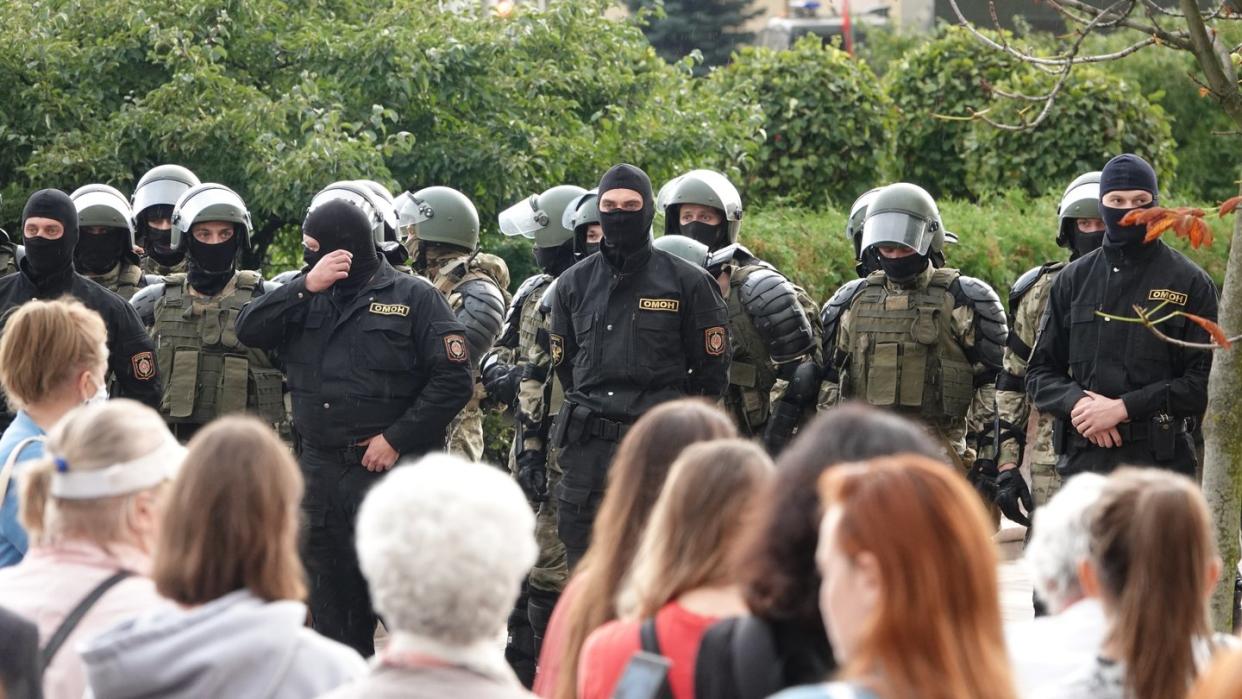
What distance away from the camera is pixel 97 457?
382 centimetres

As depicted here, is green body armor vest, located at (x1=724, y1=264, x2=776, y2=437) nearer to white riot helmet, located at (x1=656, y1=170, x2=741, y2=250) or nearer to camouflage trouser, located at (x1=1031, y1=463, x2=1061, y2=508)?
white riot helmet, located at (x1=656, y1=170, x2=741, y2=250)

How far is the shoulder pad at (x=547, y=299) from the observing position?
26.6 ft

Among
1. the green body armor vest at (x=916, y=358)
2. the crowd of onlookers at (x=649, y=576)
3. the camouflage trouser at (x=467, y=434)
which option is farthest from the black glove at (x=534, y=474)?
the crowd of onlookers at (x=649, y=576)

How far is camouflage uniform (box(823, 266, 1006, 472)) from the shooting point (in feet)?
27.0

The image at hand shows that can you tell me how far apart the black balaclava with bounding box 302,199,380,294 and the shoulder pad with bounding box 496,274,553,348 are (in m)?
1.81

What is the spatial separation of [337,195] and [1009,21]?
25218 mm

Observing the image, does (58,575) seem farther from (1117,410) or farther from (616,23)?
(616,23)

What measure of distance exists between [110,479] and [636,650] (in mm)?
1177

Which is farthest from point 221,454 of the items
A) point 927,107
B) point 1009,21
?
point 1009,21

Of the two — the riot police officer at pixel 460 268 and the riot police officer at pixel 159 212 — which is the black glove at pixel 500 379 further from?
the riot police officer at pixel 159 212

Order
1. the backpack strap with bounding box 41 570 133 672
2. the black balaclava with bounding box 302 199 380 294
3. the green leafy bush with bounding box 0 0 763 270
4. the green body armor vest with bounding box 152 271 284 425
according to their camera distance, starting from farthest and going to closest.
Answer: the green leafy bush with bounding box 0 0 763 270 → the green body armor vest with bounding box 152 271 284 425 → the black balaclava with bounding box 302 199 380 294 → the backpack strap with bounding box 41 570 133 672

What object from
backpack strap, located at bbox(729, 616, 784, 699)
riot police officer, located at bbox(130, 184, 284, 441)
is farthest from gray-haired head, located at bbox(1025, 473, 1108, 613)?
riot police officer, located at bbox(130, 184, 284, 441)

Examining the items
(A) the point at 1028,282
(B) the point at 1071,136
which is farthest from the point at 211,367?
(B) the point at 1071,136

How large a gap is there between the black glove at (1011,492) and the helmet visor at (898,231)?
107 cm
